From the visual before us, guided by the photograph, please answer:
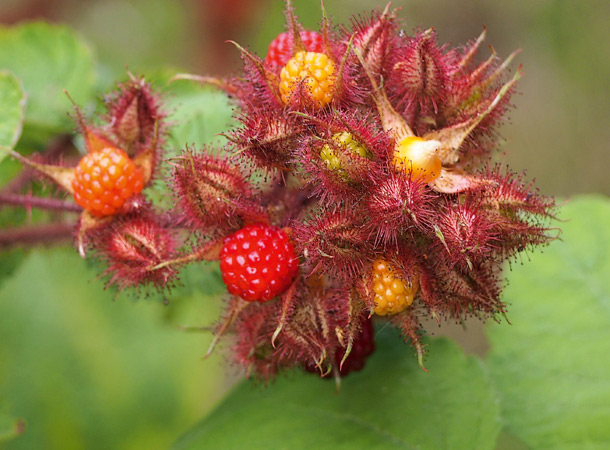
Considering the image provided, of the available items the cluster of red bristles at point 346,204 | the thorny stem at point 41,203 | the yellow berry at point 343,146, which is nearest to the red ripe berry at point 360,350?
the cluster of red bristles at point 346,204

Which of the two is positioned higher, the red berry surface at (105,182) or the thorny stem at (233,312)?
the red berry surface at (105,182)

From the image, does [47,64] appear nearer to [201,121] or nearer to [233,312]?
[201,121]

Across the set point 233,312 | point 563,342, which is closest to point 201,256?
point 233,312

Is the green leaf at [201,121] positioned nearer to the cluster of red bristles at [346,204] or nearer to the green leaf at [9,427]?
the cluster of red bristles at [346,204]

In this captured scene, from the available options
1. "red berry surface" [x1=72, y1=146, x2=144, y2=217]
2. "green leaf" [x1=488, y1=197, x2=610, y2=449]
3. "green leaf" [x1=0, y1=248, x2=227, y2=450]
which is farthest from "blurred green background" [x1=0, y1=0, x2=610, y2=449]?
"green leaf" [x1=488, y1=197, x2=610, y2=449]

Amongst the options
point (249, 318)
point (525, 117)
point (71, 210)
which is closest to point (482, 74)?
point (249, 318)
